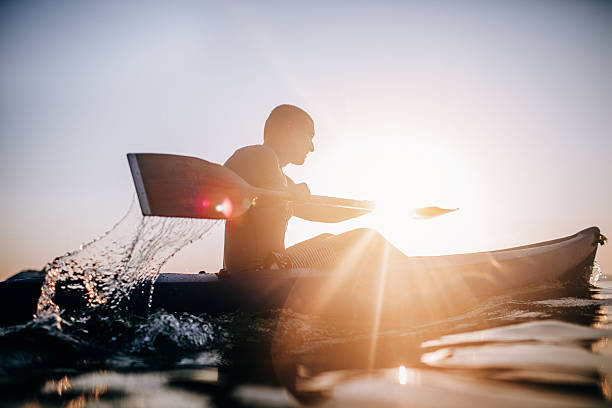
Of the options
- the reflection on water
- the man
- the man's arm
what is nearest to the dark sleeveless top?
the man

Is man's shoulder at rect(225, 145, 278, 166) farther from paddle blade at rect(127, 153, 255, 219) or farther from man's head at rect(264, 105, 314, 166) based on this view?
man's head at rect(264, 105, 314, 166)

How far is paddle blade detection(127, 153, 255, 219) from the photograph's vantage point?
103 inches

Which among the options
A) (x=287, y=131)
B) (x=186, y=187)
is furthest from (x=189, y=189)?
(x=287, y=131)

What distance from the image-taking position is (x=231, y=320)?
2.38m

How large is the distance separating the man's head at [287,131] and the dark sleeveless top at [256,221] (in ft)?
1.48

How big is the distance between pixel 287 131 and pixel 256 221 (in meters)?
1.06

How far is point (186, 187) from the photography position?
285 cm

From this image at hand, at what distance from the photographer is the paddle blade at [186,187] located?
260 centimetres

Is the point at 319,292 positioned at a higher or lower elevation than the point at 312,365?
higher

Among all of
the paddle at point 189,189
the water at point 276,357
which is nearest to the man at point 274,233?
the paddle at point 189,189

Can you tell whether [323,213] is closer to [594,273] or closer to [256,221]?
[256,221]

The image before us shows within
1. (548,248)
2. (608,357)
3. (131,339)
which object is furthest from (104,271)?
(548,248)

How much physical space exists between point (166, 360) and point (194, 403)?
63cm

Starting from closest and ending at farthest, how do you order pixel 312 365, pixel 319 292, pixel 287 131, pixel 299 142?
pixel 312 365 < pixel 319 292 < pixel 287 131 < pixel 299 142
